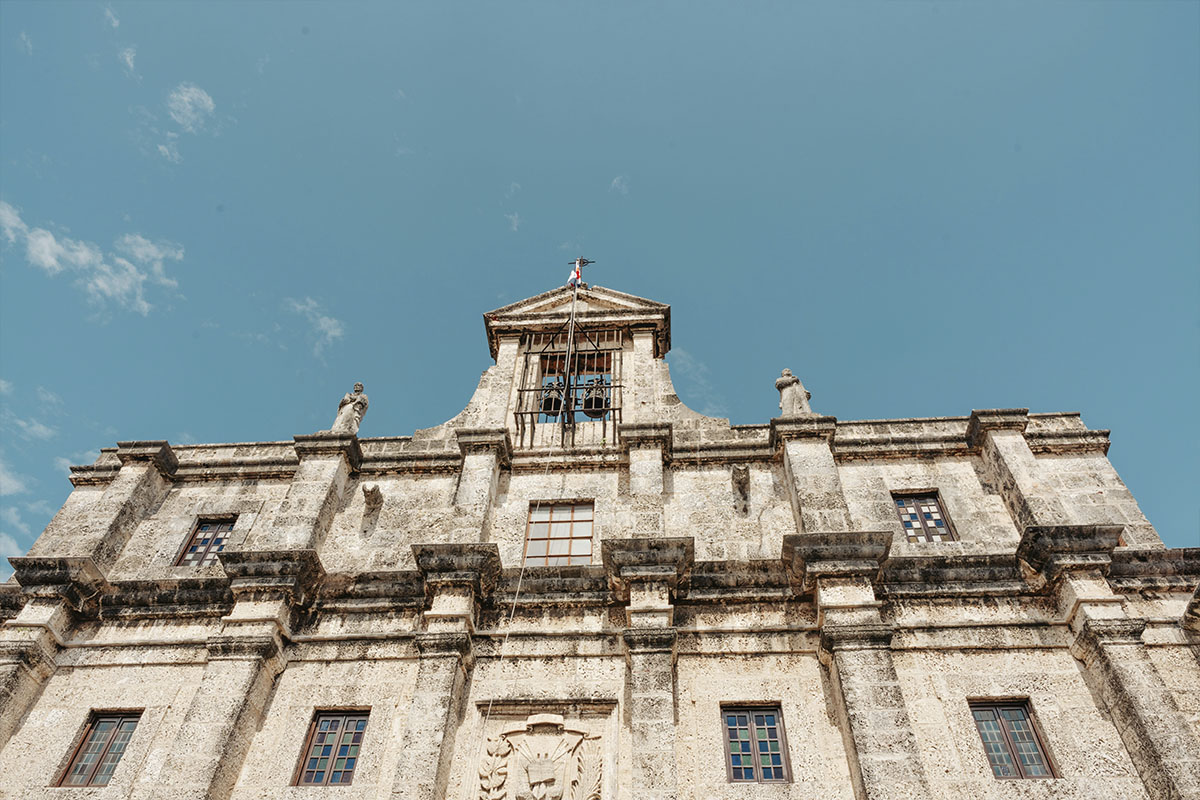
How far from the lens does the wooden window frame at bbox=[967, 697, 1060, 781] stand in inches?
462

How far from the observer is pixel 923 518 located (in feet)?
51.4

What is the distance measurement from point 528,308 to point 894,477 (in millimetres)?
9931

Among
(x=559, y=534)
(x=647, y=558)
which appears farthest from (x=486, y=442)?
(x=647, y=558)

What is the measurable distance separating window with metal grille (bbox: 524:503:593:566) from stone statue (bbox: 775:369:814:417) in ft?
15.1

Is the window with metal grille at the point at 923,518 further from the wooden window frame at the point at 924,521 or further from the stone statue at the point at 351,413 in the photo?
the stone statue at the point at 351,413

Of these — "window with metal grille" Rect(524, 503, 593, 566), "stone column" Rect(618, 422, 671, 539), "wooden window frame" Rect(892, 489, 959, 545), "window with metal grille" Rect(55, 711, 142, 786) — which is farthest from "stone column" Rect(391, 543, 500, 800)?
"wooden window frame" Rect(892, 489, 959, 545)

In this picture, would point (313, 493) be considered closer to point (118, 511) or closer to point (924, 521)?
point (118, 511)

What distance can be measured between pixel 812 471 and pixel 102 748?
12722 mm

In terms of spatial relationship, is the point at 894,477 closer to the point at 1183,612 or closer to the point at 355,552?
the point at 1183,612

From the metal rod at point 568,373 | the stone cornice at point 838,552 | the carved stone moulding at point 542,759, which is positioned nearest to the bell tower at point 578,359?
the metal rod at point 568,373

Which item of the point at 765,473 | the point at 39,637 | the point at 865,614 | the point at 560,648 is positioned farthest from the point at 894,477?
the point at 39,637

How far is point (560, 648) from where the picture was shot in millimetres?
13508

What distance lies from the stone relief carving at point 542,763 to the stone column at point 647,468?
12.4ft

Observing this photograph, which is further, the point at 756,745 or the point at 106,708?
the point at 106,708
